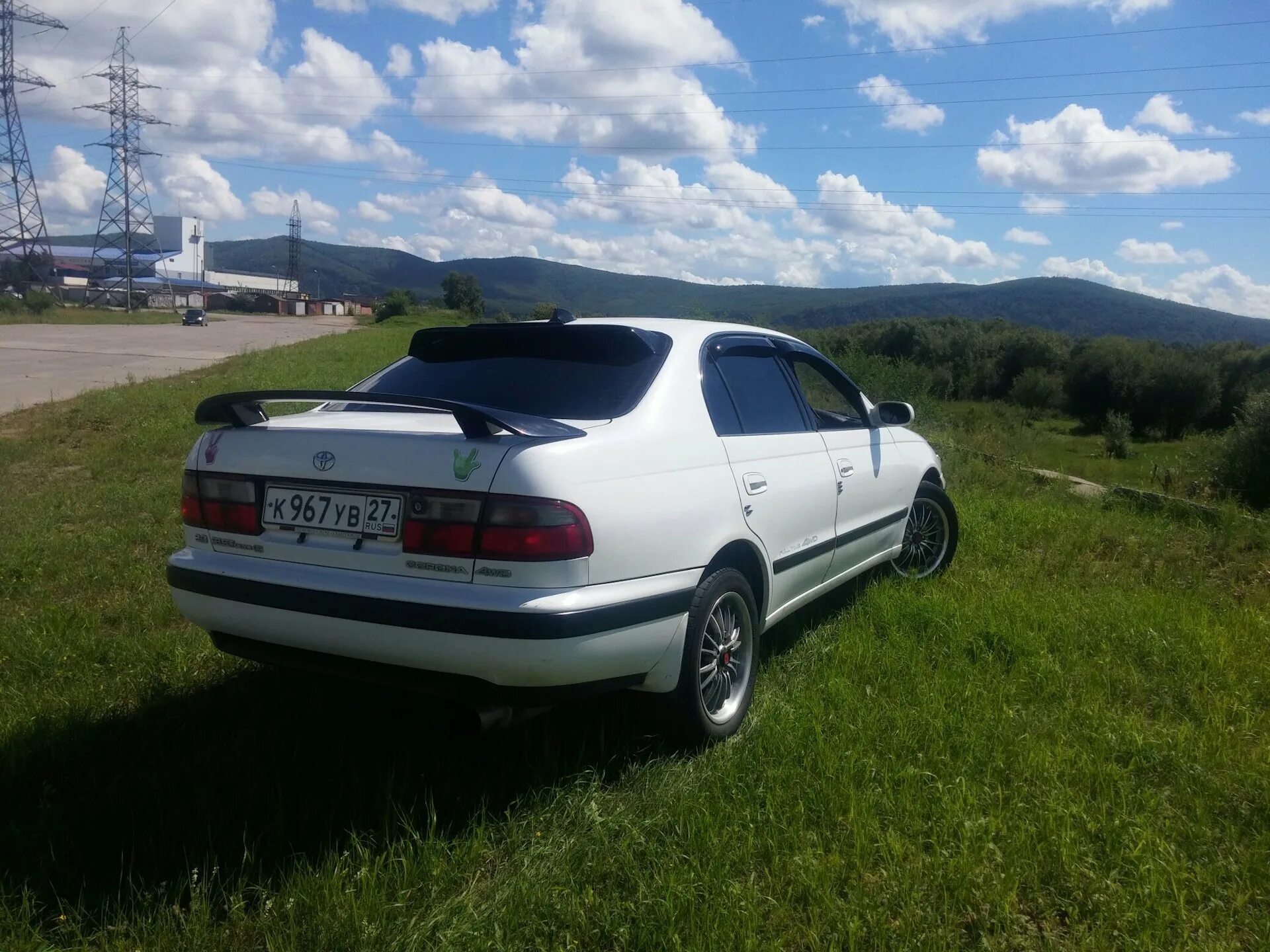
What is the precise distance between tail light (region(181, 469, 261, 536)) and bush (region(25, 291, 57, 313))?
57222mm

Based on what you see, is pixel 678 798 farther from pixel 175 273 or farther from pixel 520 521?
pixel 175 273

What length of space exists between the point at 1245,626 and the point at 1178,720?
5.04ft

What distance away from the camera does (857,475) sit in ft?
15.0

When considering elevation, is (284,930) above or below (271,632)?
below

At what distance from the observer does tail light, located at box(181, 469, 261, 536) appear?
3031 mm

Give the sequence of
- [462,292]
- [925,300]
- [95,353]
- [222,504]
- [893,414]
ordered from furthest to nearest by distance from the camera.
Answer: [925,300], [462,292], [95,353], [893,414], [222,504]

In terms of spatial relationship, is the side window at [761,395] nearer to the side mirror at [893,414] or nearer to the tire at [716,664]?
the tire at [716,664]

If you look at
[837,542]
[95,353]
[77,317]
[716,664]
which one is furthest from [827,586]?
[77,317]

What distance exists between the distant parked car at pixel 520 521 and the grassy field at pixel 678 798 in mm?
397

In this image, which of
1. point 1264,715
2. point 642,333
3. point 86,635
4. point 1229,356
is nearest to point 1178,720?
point 1264,715

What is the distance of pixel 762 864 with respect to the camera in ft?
8.36

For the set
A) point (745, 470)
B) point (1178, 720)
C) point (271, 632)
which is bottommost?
point (1178, 720)

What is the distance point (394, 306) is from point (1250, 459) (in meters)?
50.6

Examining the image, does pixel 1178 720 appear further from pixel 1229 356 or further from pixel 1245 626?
pixel 1229 356
